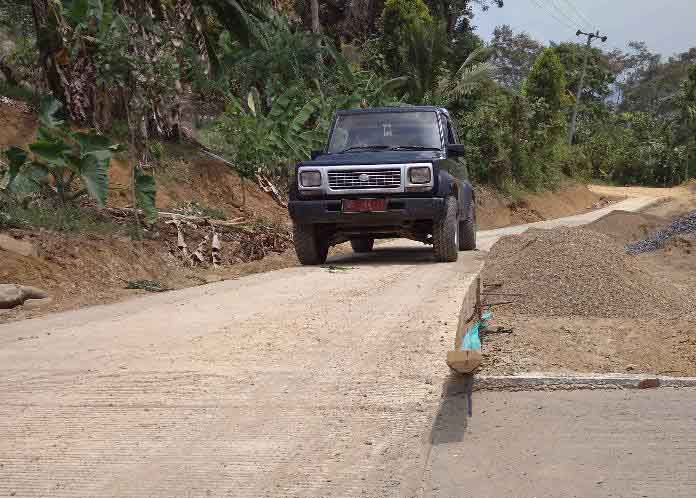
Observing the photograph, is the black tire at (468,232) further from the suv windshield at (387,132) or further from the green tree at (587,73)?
the green tree at (587,73)

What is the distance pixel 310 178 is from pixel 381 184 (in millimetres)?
944

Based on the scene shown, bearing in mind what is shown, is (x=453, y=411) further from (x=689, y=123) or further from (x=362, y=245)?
(x=689, y=123)

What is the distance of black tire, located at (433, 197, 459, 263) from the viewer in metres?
11.3

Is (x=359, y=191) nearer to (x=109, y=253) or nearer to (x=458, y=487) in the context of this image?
(x=109, y=253)

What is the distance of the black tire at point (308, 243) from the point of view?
37.7ft

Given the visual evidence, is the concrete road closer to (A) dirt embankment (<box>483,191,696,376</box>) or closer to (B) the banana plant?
(A) dirt embankment (<box>483,191,696,376</box>)

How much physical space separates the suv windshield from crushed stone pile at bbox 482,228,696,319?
2.96 metres

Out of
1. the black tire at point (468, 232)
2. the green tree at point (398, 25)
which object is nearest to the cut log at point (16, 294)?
the black tire at point (468, 232)

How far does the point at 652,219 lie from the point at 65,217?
14.9 metres

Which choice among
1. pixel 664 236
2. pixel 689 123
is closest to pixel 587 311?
pixel 664 236

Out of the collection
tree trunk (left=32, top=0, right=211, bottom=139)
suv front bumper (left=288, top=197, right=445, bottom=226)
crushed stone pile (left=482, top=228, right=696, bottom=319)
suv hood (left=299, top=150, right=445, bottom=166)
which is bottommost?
crushed stone pile (left=482, top=228, right=696, bottom=319)

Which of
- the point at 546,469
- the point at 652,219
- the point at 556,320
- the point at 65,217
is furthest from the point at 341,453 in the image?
the point at 652,219

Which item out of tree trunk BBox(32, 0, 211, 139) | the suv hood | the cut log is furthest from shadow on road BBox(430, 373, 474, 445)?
tree trunk BBox(32, 0, 211, 139)

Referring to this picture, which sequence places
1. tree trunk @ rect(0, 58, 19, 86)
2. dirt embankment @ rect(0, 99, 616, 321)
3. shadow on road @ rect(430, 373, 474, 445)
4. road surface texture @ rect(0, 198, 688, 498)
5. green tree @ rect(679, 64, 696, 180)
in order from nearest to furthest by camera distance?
road surface texture @ rect(0, 198, 688, 498) → shadow on road @ rect(430, 373, 474, 445) → dirt embankment @ rect(0, 99, 616, 321) → tree trunk @ rect(0, 58, 19, 86) → green tree @ rect(679, 64, 696, 180)
